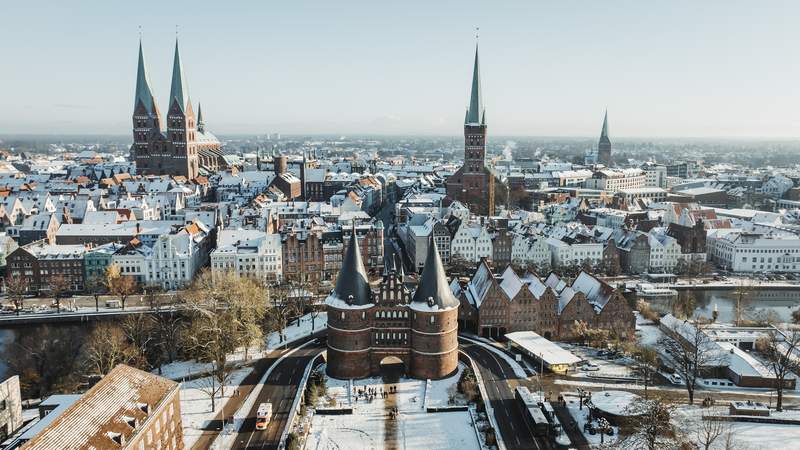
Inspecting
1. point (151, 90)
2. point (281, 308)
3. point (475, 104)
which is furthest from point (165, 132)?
point (281, 308)

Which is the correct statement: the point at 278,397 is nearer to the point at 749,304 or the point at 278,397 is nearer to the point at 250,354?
the point at 250,354

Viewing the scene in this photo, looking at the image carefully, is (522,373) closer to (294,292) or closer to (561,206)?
(294,292)

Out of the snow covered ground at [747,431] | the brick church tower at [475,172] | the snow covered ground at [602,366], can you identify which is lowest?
the snow covered ground at [602,366]

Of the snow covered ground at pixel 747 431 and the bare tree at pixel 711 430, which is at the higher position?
the bare tree at pixel 711 430

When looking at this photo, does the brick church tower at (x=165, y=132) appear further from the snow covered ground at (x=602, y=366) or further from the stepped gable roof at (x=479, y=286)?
the snow covered ground at (x=602, y=366)

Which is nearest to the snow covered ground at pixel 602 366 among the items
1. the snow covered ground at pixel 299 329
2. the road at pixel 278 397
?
the road at pixel 278 397

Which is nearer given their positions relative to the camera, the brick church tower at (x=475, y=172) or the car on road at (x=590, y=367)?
the car on road at (x=590, y=367)

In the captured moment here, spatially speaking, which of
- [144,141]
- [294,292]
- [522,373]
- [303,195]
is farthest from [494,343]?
[144,141]
